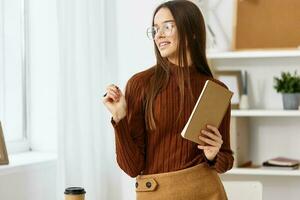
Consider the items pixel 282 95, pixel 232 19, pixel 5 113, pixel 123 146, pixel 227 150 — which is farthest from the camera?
pixel 232 19

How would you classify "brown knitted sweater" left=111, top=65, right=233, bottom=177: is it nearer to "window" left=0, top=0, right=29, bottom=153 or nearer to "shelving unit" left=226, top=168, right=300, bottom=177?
"window" left=0, top=0, right=29, bottom=153

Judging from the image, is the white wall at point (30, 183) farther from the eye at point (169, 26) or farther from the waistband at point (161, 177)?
the eye at point (169, 26)

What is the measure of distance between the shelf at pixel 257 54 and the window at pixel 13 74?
38.6 inches

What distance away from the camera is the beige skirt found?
5.43 ft

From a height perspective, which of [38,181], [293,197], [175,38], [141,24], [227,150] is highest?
[141,24]

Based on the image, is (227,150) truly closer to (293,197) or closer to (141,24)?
(141,24)

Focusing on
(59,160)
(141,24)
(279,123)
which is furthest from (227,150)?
(279,123)

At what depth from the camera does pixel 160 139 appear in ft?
5.49

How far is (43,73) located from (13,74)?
0.45ft

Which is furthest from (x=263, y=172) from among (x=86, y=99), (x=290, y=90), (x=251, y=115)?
(x=86, y=99)

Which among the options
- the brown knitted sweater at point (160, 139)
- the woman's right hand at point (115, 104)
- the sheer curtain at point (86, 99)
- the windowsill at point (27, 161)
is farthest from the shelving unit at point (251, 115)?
the woman's right hand at point (115, 104)

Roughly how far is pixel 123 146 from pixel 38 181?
3.16ft

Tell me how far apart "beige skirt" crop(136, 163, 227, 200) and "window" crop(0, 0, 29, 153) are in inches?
46.4

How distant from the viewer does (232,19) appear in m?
3.27
